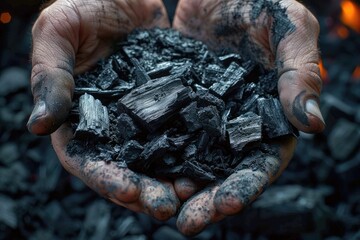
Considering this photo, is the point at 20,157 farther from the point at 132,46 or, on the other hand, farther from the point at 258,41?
the point at 258,41

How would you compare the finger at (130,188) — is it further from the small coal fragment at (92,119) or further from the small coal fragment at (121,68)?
the small coal fragment at (121,68)

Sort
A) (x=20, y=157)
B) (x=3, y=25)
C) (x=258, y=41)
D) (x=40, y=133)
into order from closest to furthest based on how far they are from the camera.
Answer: (x=40, y=133) → (x=258, y=41) → (x=20, y=157) → (x=3, y=25)

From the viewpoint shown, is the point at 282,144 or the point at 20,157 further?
the point at 20,157

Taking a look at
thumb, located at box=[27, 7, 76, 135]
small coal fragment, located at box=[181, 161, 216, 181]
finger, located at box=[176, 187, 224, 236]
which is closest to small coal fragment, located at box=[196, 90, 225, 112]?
small coal fragment, located at box=[181, 161, 216, 181]

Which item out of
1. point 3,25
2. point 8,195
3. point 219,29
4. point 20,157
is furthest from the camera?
point 3,25

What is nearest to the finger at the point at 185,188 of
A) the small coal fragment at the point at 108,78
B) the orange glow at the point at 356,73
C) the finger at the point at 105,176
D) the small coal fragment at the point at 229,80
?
the finger at the point at 105,176

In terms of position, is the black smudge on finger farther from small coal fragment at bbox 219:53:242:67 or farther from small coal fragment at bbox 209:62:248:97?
small coal fragment at bbox 219:53:242:67

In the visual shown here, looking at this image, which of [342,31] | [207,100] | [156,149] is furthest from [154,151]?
[342,31]

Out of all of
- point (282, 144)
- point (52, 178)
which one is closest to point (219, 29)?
point (282, 144)
